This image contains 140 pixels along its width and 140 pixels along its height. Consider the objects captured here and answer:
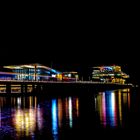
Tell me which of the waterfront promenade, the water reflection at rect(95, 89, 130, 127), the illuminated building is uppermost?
the illuminated building

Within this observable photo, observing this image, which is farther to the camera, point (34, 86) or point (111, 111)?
point (34, 86)

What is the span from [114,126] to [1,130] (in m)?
6.84

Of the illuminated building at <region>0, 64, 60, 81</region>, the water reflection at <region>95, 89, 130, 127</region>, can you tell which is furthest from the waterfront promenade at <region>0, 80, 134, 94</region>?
the water reflection at <region>95, 89, 130, 127</region>

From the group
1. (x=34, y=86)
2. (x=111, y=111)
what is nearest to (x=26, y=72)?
(x=34, y=86)

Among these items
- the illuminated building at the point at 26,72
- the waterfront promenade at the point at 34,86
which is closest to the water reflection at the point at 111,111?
the waterfront promenade at the point at 34,86

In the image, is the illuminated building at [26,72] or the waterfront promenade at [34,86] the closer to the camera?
the waterfront promenade at [34,86]

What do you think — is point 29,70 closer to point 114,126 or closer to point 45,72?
point 45,72

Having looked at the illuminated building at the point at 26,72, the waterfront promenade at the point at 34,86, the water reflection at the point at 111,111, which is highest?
the illuminated building at the point at 26,72

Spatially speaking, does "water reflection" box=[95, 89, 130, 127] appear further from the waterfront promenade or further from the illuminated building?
the illuminated building

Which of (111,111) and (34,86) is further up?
(34,86)

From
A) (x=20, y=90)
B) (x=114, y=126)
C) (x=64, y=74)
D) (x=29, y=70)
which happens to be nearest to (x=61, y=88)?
(x=29, y=70)

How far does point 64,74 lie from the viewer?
199 metres

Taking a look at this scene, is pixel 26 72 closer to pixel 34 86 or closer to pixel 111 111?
pixel 34 86

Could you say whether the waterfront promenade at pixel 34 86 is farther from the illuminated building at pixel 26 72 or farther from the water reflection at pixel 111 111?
the water reflection at pixel 111 111
